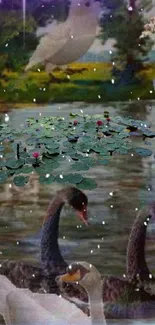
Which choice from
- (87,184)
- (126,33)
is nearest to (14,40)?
(126,33)

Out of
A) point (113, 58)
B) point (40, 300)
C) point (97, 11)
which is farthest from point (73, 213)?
point (97, 11)

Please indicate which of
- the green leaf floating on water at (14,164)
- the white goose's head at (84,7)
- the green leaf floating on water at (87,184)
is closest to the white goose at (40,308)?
the green leaf floating on water at (87,184)

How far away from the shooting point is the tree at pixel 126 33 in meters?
1.90

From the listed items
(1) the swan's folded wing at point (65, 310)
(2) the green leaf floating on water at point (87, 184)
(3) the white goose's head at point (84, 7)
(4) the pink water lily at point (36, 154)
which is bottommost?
(1) the swan's folded wing at point (65, 310)

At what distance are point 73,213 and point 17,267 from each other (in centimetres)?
23

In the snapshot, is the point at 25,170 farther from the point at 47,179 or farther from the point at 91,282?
the point at 91,282

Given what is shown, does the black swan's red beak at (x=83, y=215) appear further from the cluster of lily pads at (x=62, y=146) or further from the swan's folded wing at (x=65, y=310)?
the swan's folded wing at (x=65, y=310)

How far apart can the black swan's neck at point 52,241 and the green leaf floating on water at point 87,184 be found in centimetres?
7

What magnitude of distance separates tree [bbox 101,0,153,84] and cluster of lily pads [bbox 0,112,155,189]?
0.50 feet

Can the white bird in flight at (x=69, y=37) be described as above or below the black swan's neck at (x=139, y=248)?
above

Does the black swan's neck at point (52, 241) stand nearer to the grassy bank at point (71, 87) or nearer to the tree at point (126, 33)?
the grassy bank at point (71, 87)

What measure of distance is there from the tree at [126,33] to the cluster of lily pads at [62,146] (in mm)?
151

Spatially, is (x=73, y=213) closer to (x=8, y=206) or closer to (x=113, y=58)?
(x=8, y=206)

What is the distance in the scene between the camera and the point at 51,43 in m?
1.91
